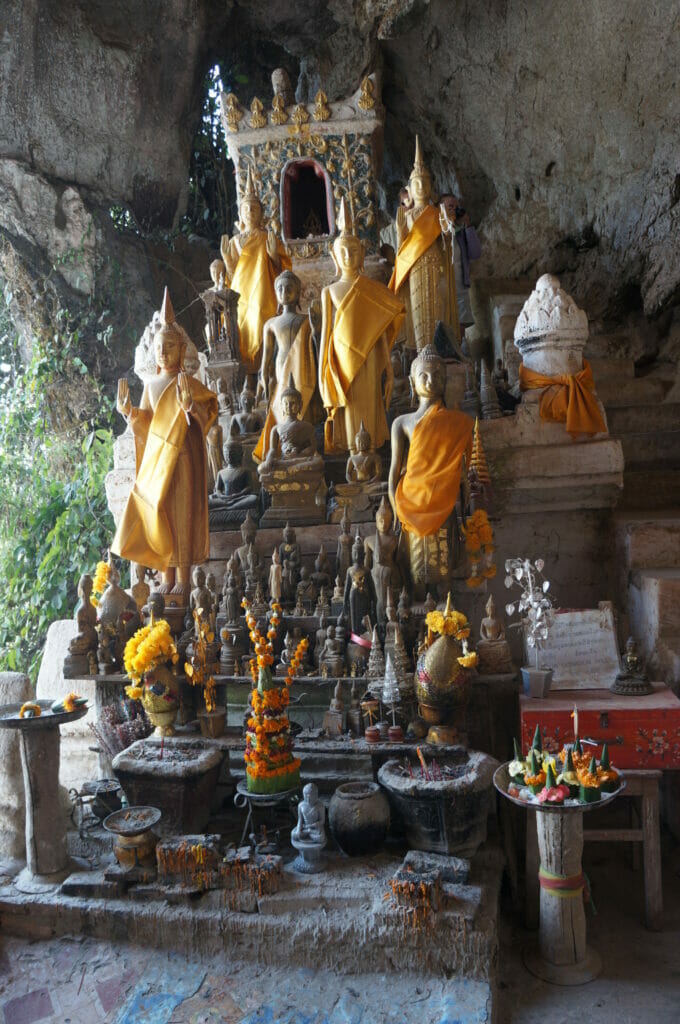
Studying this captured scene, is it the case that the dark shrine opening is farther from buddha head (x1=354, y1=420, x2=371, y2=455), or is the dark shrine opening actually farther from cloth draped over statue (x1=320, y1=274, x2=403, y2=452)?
buddha head (x1=354, y1=420, x2=371, y2=455)

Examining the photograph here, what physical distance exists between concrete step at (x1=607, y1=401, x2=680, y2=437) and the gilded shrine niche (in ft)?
11.8

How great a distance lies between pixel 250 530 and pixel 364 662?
63.5 inches

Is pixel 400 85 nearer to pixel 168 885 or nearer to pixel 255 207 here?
pixel 255 207

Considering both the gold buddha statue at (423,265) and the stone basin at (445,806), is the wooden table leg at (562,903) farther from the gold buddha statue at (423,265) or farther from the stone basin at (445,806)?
the gold buddha statue at (423,265)

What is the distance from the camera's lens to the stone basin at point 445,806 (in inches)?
166

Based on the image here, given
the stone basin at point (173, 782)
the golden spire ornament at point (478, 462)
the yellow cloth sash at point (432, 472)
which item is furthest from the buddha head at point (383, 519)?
the stone basin at point (173, 782)

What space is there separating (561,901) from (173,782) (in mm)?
2147

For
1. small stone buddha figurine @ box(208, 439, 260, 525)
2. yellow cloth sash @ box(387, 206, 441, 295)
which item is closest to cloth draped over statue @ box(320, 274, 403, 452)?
small stone buddha figurine @ box(208, 439, 260, 525)

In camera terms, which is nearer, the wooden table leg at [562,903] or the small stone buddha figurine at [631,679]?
the wooden table leg at [562,903]

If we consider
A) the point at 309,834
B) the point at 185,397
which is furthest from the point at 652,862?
the point at 185,397

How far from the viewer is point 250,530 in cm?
629

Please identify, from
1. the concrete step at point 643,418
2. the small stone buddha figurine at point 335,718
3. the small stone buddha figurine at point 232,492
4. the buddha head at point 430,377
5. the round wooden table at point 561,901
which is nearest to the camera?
the round wooden table at point 561,901

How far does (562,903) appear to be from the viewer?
392 centimetres

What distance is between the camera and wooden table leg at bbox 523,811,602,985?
3.87m
